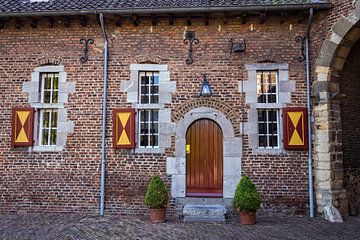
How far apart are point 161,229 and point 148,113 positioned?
3.04m

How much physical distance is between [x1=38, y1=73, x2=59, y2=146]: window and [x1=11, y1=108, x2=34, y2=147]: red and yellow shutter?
24 centimetres

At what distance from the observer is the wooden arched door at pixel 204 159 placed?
7.79 m

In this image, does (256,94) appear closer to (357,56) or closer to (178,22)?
(178,22)

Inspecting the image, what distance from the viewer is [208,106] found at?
7871 millimetres

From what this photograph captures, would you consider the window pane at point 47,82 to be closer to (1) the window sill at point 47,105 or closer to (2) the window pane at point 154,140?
(1) the window sill at point 47,105

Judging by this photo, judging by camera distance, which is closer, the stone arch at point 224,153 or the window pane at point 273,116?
the stone arch at point 224,153

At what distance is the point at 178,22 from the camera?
26.6ft

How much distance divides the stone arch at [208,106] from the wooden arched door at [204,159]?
0.38 metres

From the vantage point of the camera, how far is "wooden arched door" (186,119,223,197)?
7.79 m

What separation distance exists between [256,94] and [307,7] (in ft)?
7.86

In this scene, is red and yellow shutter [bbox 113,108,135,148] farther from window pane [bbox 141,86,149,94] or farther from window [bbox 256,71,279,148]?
window [bbox 256,71,279,148]

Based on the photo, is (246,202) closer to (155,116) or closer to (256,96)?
(256,96)

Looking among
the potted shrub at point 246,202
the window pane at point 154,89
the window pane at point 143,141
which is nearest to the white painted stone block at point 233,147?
the potted shrub at point 246,202

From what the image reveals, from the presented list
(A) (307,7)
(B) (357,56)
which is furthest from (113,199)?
(B) (357,56)
